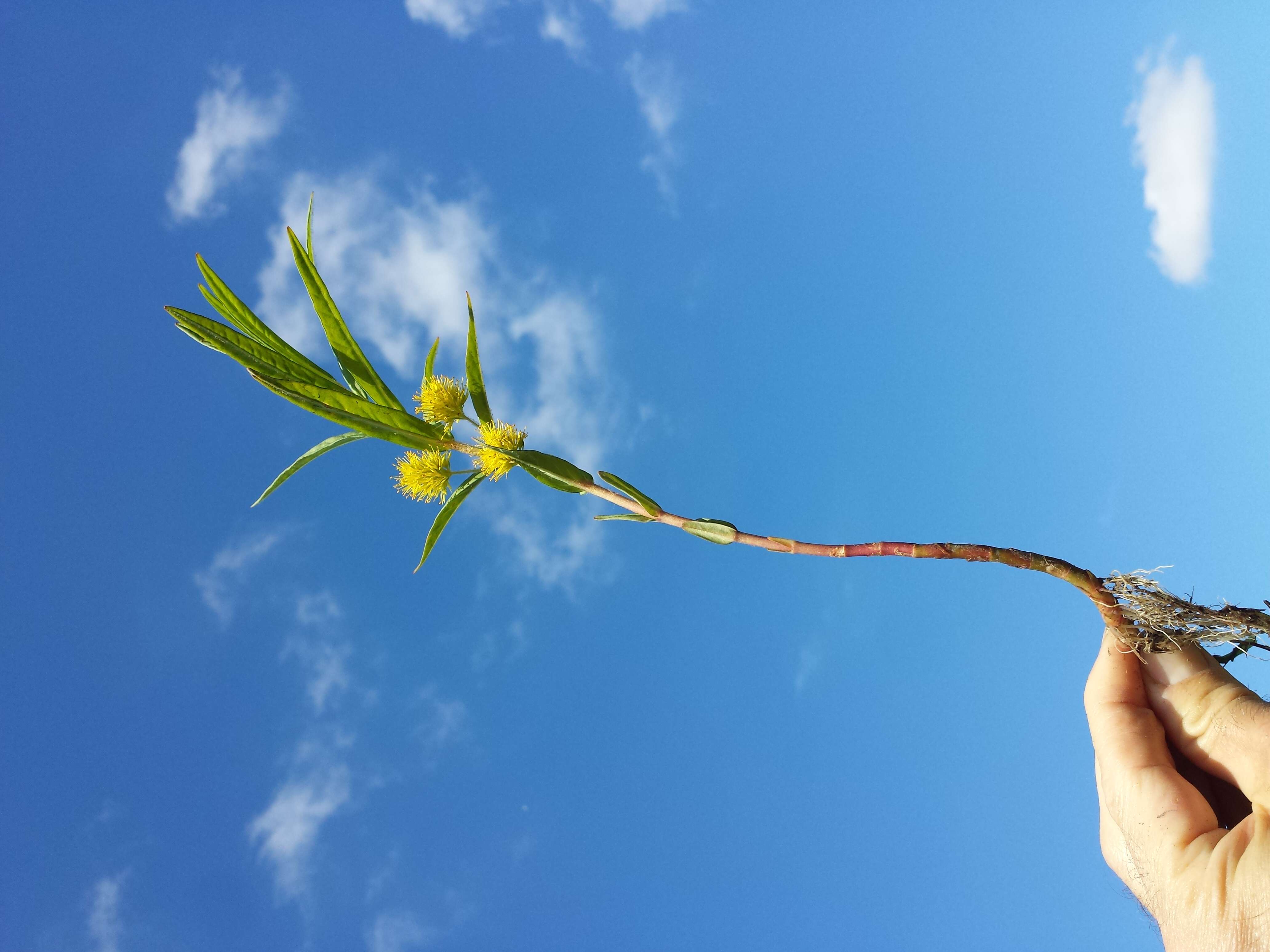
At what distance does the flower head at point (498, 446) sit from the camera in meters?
2.21

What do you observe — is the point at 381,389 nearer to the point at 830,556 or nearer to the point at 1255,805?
the point at 830,556

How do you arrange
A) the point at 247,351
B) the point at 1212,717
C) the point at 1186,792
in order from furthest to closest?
the point at 247,351 → the point at 1212,717 → the point at 1186,792

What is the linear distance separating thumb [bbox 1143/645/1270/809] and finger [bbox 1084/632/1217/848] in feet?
0.17

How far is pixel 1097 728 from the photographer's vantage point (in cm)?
223

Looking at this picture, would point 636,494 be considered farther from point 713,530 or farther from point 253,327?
point 253,327

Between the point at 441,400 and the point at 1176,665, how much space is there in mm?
2648

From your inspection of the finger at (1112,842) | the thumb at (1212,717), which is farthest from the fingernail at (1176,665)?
the finger at (1112,842)

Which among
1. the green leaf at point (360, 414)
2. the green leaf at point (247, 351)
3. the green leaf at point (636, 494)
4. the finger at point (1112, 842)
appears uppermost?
the green leaf at point (247, 351)

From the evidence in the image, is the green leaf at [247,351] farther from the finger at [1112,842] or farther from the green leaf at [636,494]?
the finger at [1112,842]

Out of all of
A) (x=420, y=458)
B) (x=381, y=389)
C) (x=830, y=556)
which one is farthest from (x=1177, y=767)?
(x=381, y=389)

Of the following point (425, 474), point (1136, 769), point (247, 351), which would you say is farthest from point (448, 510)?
point (1136, 769)

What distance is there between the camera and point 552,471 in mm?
2234

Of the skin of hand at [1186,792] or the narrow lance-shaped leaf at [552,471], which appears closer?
the skin of hand at [1186,792]

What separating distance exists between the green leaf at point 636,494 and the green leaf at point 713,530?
10cm
